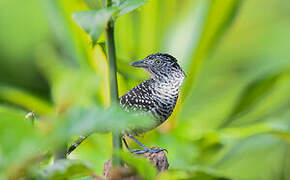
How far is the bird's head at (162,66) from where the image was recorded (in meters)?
0.60

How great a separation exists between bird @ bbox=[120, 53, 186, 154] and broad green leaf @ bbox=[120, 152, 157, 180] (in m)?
0.21

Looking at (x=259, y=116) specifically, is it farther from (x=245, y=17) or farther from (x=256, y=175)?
(x=245, y=17)

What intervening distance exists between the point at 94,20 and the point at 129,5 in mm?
41

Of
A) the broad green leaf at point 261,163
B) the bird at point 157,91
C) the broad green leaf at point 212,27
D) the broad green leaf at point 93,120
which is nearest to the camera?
the broad green leaf at point 93,120

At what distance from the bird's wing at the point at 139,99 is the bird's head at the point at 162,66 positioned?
21 millimetres

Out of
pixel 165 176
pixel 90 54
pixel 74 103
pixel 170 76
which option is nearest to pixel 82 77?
pixel 74 103

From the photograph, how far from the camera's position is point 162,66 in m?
0.61

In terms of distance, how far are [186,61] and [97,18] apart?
1284 mm

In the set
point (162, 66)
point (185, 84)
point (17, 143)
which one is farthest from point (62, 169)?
point (185, 84)

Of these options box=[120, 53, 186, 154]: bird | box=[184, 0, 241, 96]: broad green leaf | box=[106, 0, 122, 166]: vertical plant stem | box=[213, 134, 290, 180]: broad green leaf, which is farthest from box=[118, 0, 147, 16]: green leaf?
box=[213, 134, 290, 180]: broad green leaf

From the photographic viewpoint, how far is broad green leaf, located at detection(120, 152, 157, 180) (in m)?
0.35

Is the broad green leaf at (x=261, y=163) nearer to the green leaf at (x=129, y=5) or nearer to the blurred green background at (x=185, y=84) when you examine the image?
the blurred green background at (x=185, y=84)

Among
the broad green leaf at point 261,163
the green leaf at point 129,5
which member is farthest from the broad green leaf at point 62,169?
the broad green leaf at point 261,163

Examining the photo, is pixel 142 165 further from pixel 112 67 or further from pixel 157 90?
pixel 157 90
